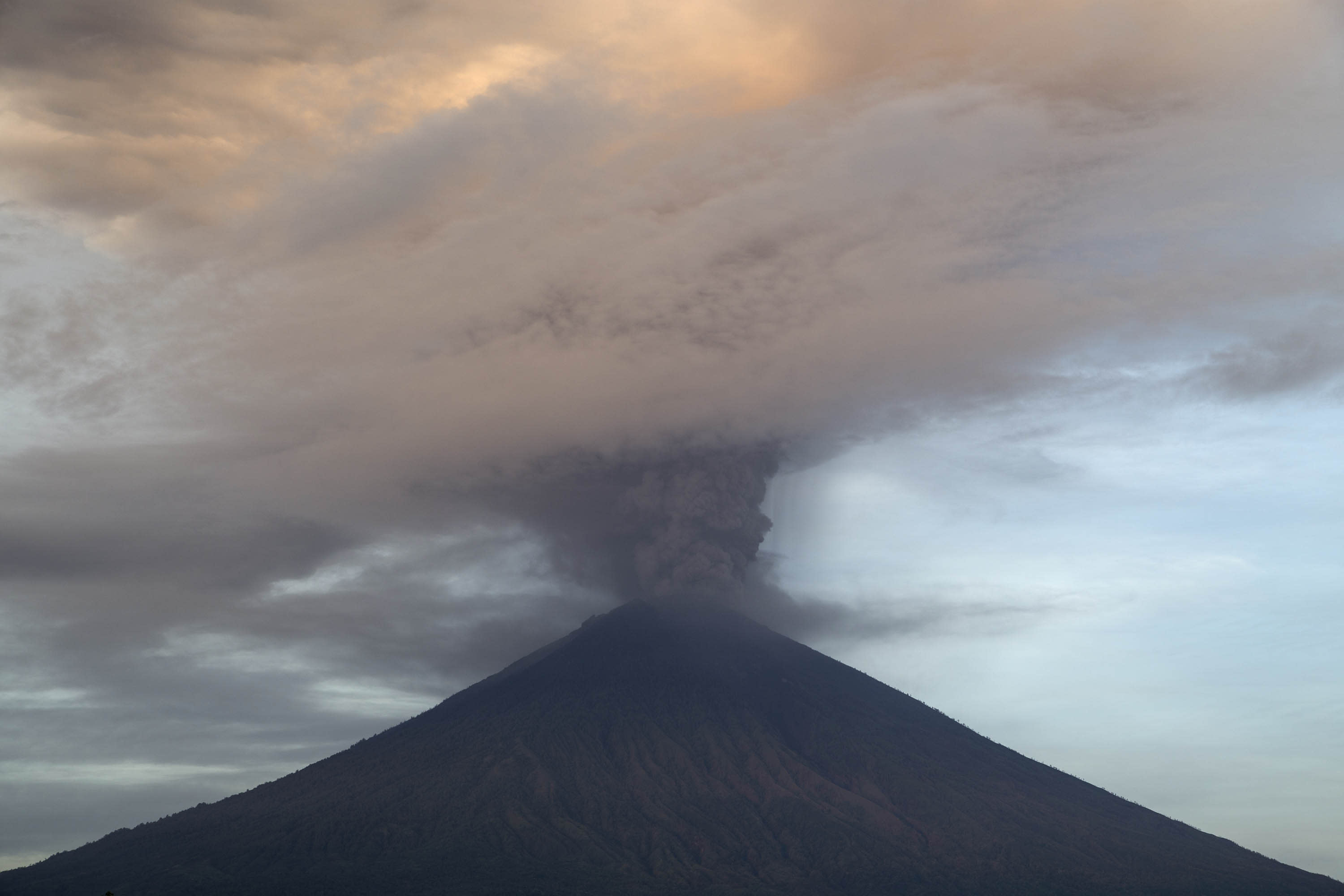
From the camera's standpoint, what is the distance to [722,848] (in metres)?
143

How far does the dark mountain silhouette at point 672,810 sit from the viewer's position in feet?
446

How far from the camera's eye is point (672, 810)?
152375mm

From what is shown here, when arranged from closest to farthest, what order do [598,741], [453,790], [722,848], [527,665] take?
[722,848], [453,790], [598,741], [527,665]

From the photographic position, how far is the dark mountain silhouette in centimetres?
13588

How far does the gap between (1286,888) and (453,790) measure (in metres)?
95.6

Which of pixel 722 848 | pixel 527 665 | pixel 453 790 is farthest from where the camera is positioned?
pixel 527 665

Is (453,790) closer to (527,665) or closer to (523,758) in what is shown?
(523,758)

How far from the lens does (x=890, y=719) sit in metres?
182

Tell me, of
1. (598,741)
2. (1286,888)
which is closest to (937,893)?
(1286,888)

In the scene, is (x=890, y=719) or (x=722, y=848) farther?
(x=890, y=719)

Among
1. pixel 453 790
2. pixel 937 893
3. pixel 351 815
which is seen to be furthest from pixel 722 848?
pixel 351 815

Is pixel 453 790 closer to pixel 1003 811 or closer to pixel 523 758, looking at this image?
pixel 523 758

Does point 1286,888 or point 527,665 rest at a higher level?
point 527,665

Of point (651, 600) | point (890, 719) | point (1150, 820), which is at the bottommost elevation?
point (1150, 820)
